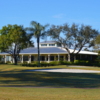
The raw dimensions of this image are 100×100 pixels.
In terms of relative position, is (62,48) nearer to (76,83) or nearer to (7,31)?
(7,31)

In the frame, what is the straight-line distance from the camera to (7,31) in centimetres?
A: 6259

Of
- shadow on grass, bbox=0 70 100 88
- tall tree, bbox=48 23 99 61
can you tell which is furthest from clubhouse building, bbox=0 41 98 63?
shadow on grass, bbox=0 70 100 88

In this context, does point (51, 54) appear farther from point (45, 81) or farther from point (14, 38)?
point (45, 81)

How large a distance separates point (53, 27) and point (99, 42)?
14.4m

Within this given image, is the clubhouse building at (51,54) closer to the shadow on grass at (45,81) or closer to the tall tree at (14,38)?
the tall tree at (14,38)

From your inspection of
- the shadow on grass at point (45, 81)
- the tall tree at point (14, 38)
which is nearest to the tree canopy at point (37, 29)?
the tall tree at point (14, 38)

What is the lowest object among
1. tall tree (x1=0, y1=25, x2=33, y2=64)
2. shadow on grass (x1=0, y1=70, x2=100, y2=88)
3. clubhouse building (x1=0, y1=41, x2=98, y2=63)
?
shadow on grass (x1=0, y1=70, x2=100, y2=88)

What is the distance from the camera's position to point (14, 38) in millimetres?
58562

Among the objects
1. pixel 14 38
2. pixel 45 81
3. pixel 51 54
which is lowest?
pixel 45 81

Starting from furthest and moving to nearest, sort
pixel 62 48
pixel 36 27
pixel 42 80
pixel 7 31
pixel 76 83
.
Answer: pixel 62 48 → pixel 7 31 → pixel 36 27 → pixel 42 80 → pixel 76 83

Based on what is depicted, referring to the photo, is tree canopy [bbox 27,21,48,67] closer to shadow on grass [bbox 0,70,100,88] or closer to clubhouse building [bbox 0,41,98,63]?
clubhouse building [bbox 0,41,98,63]

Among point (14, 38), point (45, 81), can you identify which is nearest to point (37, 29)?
point (14, 38)

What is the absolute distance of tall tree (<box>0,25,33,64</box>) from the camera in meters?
58.5

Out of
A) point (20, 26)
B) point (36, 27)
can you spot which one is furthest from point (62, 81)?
point (20, 26)
